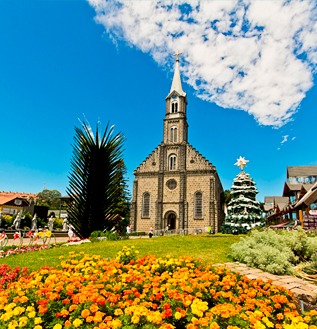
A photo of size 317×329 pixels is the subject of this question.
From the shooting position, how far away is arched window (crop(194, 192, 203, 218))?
35312mm

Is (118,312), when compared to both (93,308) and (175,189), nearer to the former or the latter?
(93,308)

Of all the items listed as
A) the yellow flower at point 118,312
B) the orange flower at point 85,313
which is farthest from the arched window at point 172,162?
the orange flower at point 85,313

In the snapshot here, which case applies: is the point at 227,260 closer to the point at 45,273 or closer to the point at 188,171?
the point at 45,273

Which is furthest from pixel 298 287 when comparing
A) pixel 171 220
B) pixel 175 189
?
pixel 171 220

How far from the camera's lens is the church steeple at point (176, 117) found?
3972 centimetres

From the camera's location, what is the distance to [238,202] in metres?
28.7

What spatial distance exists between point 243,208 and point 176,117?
1792 centimetres

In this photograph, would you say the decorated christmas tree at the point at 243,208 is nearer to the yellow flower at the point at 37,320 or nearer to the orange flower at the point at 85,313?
the orange flower at the point at 85,313

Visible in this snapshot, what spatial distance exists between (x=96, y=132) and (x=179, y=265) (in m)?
4.14

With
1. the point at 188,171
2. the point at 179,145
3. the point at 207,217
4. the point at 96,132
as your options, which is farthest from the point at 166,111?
the point at 96,132

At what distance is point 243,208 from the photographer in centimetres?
2831

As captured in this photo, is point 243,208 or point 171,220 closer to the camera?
point 243,208

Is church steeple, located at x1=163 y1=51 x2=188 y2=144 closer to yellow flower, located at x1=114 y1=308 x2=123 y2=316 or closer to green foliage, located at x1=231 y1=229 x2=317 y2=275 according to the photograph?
green foliage, located at x1=231 y1=229 x2=317 y2=275

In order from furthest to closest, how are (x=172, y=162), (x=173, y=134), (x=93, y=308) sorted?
1. (x=173, y=134)
2. (x=172, y=162)
3. (x=93, y=308)
